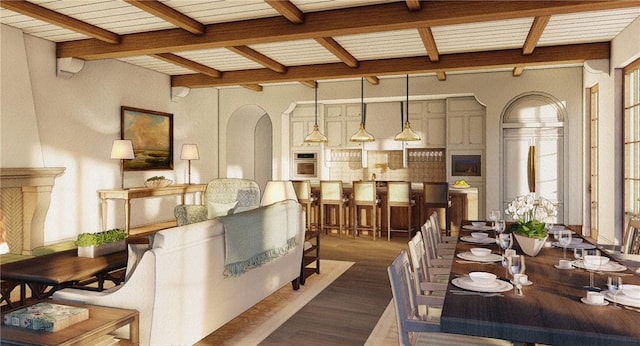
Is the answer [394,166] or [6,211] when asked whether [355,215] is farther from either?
[6,211]

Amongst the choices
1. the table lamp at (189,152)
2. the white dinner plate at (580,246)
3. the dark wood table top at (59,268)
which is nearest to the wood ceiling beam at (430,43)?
the white dinner plate at (580,246)

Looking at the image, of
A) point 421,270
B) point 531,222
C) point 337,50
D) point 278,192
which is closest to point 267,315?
point 421,270

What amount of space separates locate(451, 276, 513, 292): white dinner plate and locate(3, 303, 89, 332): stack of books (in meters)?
1.83

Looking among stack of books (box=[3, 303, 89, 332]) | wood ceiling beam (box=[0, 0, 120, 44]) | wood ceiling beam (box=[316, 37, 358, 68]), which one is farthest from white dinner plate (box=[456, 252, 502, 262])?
wood ceiling beam (box=[0, 0, 120, 44])

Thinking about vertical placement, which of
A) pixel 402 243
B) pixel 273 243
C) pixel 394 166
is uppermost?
pixel 394 166

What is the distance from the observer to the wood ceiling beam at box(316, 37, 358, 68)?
228 inches

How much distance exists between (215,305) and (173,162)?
20.5 ft

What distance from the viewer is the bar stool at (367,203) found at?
→ 7414mm

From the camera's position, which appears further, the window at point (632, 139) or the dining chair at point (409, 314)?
the window at point (632, 139)

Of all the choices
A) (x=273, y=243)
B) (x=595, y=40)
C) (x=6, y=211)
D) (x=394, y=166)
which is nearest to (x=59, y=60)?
(x=6, y=211)

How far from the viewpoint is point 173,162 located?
28.7 ft

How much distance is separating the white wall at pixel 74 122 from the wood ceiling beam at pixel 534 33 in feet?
20.7

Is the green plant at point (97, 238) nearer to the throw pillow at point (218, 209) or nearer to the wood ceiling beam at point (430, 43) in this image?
the throw pillow at point (218, 209)

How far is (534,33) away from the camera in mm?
5543
